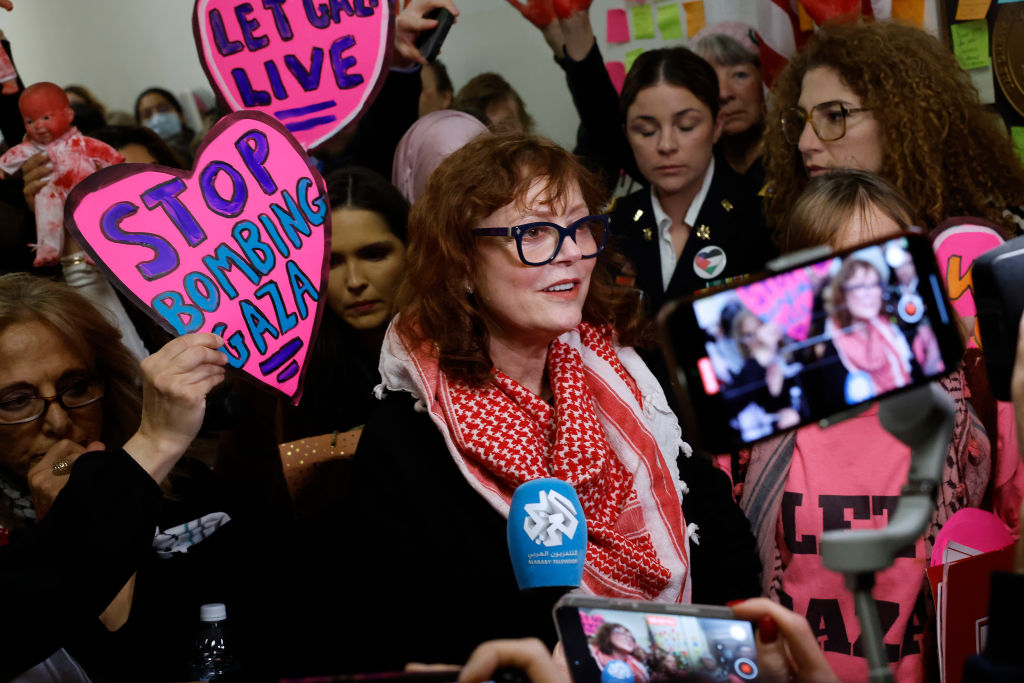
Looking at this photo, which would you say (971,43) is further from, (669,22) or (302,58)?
(302,58)

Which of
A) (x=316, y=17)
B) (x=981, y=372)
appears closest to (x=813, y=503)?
(x=981, y=372)

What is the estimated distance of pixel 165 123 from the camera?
4867 mm

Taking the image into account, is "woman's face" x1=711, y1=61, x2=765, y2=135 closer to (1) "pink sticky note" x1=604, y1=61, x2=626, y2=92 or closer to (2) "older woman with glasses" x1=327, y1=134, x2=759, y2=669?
(1) "pink sticky note" x1=604, y1=61, x2=626, y2=92

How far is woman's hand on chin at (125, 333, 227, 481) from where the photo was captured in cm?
168

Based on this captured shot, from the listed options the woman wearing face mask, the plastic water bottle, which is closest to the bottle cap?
the plastic water bottle

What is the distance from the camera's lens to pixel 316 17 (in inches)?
94.9

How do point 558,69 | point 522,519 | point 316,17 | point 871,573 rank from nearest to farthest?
point 871,573, point 522,519, point 316,17, point 558,69

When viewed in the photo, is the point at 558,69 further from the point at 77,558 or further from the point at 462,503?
the point at 77,558

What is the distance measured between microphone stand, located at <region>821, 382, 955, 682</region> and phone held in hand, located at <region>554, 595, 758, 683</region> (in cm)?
18

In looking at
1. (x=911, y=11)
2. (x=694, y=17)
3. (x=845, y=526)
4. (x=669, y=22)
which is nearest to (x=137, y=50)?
(x=669, y=22)

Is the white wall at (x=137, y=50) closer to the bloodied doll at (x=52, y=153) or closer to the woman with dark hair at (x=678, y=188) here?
the woman with dark hair at (x=678, y=188)

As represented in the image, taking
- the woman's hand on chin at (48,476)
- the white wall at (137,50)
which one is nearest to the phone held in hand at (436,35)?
the woman's hand on chin at (48,476)

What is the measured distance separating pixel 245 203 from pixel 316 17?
607 millimetres

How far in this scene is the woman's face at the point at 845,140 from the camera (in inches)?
102
